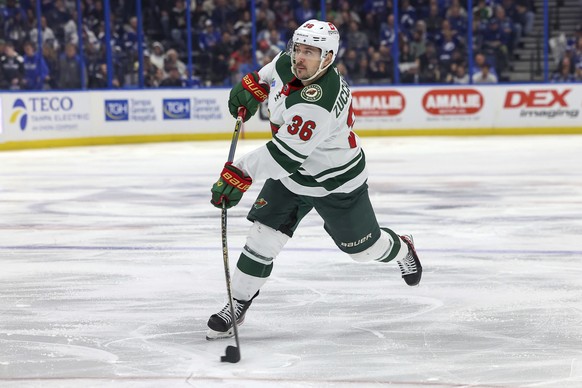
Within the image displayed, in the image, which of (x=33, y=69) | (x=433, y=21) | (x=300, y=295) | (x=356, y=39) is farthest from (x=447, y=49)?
(x=300, y=295)

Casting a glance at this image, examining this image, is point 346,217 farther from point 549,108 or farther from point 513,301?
point 549,108

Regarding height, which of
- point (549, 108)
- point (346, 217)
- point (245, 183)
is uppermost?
point (245, 183)

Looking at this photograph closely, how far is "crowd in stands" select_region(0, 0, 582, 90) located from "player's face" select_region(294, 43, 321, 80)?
39.6 feet

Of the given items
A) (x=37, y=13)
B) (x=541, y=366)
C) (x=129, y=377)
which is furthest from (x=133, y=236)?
(x=37, y=13)

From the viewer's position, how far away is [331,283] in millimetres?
5039

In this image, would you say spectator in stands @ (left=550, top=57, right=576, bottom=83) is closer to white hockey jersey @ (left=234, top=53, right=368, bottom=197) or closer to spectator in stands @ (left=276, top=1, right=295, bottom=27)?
spectator in stands @ (left=276, top=1, right=295, bottom=27)

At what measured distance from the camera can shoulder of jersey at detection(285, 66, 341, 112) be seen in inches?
141

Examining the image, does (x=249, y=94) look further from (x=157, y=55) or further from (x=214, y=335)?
(x=157, y=55)

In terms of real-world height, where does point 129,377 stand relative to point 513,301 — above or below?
above

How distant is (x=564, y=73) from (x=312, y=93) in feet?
43.7

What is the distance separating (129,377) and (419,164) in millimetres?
8240

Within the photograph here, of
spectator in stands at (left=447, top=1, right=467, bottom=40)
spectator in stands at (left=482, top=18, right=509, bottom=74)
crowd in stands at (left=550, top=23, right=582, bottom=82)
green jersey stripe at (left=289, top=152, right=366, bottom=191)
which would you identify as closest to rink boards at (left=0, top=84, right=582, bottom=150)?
crowd in stands at (left=550, top=23, right=582, bottom=82)

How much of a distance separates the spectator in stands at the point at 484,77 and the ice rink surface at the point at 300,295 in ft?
22.9

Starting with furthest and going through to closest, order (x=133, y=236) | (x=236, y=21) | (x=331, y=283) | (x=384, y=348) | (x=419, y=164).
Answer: (x=236, y=21) < (x=419, y=164) < (x=133, y=236) < (x=331, y=283) < (x=384, y=348)
